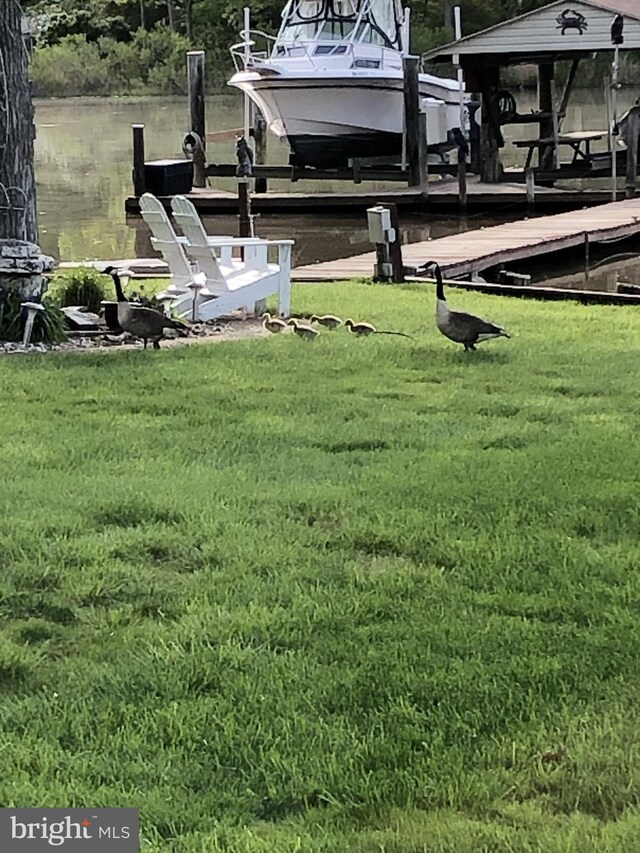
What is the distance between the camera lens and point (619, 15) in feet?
71.2

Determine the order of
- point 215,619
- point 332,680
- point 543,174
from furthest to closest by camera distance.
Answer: point 543,174, point 215,619, point 332,680

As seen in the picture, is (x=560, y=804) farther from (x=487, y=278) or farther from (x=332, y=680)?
(x=487, y=278)

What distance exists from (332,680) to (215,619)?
1.82 ft

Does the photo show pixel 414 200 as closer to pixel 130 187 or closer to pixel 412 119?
pixel 412 119

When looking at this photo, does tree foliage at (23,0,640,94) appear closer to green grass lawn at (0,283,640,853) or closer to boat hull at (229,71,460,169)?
boat hull at (229,71,460,169)

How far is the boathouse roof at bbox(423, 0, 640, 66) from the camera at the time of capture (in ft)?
72.0

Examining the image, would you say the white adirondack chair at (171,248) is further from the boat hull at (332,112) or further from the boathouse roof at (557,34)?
the boat hull at (332,112)

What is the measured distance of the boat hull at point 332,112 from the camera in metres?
27.3

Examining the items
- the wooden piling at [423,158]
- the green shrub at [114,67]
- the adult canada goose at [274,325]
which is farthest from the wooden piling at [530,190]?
the green shrub at [114,67]

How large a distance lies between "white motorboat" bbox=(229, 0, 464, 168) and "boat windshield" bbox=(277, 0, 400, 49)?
21 millimetres

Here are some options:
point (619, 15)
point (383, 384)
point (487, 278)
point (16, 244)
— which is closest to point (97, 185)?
point (619, 15)

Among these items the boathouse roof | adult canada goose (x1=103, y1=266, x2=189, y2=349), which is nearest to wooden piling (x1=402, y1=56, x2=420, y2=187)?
the boathouse roof

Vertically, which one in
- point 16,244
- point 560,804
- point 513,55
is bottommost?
point 560,804

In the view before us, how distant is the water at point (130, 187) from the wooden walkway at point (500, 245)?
0.42 metres
